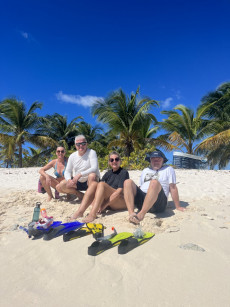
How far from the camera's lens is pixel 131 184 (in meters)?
3.03

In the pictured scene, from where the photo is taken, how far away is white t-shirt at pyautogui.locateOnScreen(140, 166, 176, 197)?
3305 millimetres

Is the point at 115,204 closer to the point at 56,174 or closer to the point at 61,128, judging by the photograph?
the point at 56,174

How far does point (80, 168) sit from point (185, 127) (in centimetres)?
1307

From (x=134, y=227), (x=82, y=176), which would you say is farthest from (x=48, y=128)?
(x=134, y=227)

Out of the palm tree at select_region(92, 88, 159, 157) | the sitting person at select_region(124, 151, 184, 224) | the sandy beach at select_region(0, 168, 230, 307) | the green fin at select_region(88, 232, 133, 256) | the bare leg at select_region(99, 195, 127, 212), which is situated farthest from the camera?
the palm tree at select_region(92, 88, 159, 157)

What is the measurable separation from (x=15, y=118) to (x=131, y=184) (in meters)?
17.4

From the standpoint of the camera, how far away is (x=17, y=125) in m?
17.8

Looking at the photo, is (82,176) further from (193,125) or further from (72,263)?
(193,125)

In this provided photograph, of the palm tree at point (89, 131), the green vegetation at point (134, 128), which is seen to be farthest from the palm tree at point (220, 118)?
the palm tree at point (89, 131)

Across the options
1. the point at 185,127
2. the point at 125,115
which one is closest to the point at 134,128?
the point at 125,115

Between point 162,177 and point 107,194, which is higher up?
point 162,177

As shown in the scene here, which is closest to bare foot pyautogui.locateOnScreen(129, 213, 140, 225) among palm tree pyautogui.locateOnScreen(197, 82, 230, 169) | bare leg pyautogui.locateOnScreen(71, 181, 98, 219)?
bare leg pyautogui.locateOnScreen(71, 181, 98, 219)

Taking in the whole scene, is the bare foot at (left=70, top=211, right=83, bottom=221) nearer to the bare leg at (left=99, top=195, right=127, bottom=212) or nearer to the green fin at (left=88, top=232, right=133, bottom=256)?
the bare leg at (left=99, top=195, right=127, bottom=212)

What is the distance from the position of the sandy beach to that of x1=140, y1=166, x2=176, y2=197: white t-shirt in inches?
21.0
